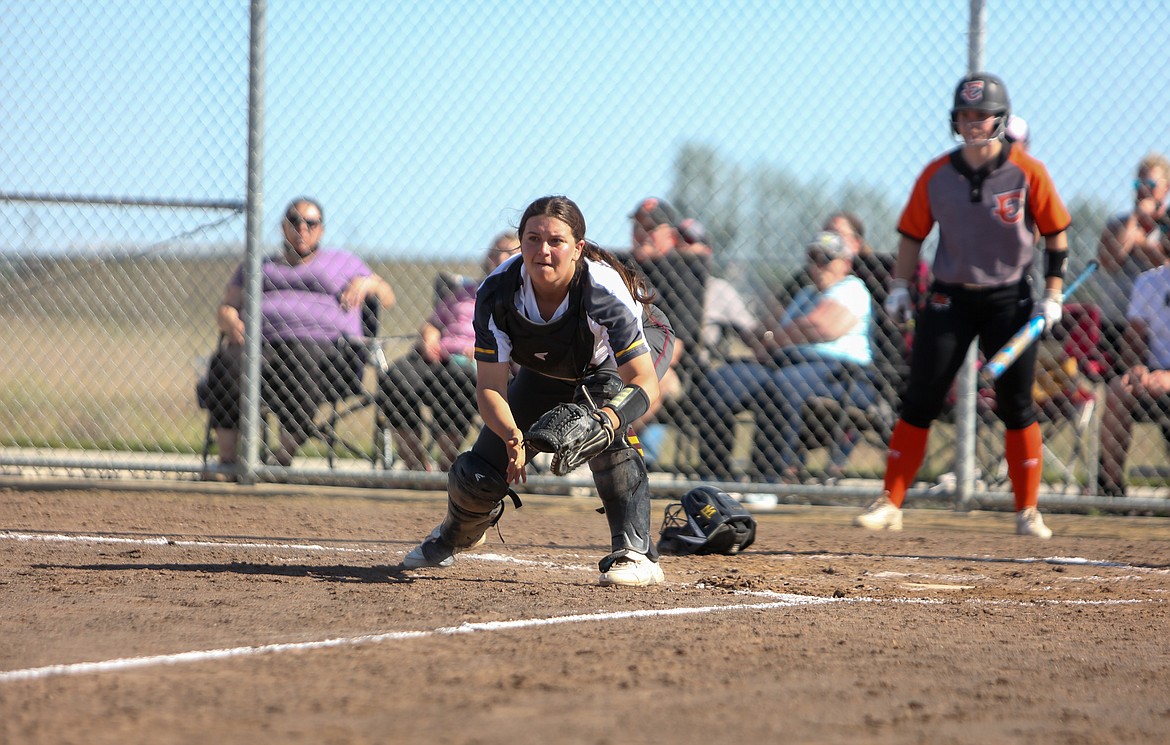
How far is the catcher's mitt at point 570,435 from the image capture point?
175 inches

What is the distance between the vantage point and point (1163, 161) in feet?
24.9

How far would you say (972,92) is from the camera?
628 cm

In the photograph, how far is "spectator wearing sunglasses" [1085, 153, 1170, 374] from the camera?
764 cm

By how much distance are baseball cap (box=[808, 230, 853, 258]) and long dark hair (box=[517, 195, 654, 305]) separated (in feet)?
11.1

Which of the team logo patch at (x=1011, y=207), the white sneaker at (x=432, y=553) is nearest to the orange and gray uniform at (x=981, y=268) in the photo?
the team logo patch at (x=1011, y=207)

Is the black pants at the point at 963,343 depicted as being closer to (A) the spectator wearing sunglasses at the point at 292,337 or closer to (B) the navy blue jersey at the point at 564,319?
(B) the navy blue jersey at the point at 564,319

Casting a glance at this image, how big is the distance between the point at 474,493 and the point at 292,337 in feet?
11.9

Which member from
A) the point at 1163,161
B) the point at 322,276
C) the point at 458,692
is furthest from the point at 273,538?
the point at 1163,161

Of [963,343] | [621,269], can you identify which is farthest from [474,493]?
[963,343]

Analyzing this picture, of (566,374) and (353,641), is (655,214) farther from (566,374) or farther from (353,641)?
(353,641)

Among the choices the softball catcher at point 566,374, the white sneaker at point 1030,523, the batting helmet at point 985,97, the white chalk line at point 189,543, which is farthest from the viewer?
Answer: the white sneaker at point 1030,523

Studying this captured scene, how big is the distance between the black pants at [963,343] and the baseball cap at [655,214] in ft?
7.22

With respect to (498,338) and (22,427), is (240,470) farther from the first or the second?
(498,338)

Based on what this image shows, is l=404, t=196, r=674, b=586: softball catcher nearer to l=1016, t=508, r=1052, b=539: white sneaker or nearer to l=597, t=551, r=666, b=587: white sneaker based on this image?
l=597, t=551, r=666, b=587: white sneaker
